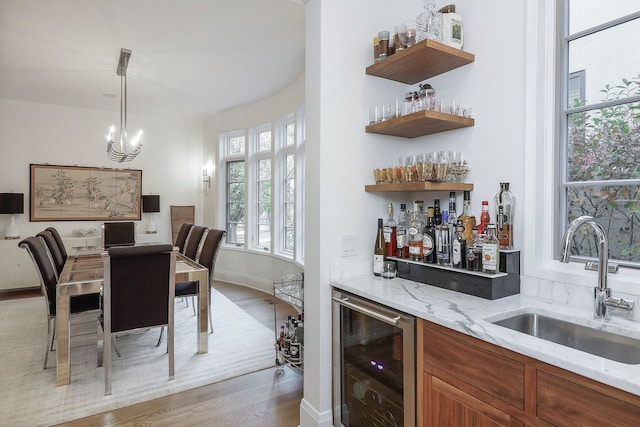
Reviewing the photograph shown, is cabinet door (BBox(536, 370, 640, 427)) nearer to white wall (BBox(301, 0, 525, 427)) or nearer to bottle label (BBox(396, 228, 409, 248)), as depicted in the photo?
white wall (BBox(301, 0, 525, 427))

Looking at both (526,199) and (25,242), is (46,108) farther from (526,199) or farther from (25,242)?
(526,199)

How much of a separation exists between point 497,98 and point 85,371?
3345 millimetres

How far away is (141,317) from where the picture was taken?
2.56 m

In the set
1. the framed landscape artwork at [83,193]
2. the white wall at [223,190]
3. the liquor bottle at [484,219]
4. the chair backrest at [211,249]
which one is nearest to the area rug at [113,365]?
the chair backrest at [211,249]

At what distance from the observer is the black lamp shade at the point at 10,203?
192 inches

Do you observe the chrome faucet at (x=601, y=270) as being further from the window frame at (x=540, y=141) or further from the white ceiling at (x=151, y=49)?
the white ceiling at (x=151, y=49)

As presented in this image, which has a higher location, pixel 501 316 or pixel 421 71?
pixel 421 71

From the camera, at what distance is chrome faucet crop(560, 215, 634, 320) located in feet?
4.04

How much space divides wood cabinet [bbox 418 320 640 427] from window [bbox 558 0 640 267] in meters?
0.76

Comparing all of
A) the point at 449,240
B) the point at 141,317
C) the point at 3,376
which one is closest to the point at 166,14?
the point at 141,317

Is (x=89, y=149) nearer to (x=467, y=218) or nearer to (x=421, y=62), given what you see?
(x=421, y=62)

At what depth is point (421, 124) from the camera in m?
1.83

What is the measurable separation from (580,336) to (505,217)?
0.57 metres

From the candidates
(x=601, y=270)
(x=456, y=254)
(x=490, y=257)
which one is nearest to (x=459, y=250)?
(x=456, y=254)
